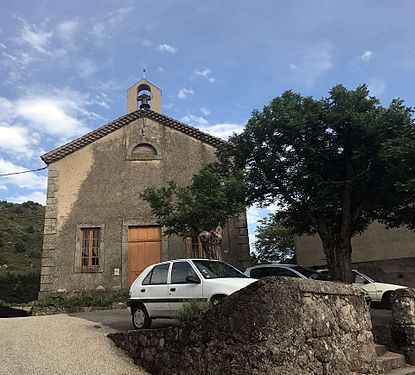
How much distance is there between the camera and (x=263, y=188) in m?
13.6

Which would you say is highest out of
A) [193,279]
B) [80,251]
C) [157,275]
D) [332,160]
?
[332,160]

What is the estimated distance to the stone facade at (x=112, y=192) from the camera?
53.5ft

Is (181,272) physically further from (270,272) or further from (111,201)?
(111,201)

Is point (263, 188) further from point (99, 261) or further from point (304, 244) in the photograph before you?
point (304, 244)

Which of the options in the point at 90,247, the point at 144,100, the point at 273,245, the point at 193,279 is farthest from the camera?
the point at 273,245

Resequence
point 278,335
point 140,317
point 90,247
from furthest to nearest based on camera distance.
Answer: point 90,247
point 140,317
point 278,335

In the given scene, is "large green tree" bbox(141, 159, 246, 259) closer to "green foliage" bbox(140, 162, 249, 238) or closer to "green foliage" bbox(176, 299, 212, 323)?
"green foliage" bbox(140, 162, 249, 238)

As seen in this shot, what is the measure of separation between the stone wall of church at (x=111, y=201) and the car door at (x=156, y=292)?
7.91 meters

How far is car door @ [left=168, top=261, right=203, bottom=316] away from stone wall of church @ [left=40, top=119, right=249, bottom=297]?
27.4 feet

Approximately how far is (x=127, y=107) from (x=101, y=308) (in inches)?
372

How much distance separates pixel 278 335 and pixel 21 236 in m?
35.3

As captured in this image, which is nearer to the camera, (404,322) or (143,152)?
(404,322)

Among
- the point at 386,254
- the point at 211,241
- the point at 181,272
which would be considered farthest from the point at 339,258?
the point at 386,254

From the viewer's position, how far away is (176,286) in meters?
8.01
